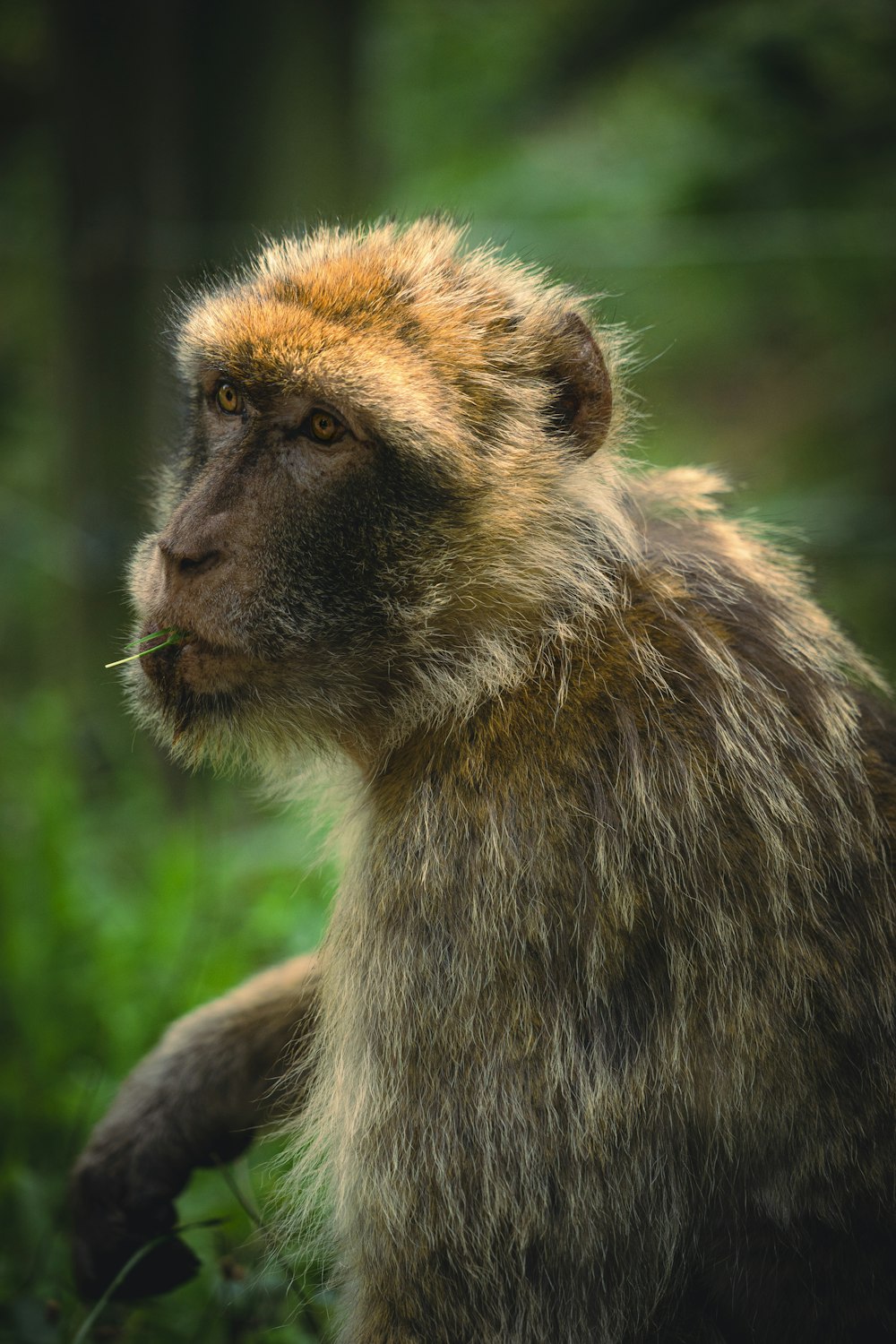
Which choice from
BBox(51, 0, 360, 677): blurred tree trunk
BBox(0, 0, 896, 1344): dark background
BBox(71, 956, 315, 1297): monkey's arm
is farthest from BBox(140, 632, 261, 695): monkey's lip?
BBox(51, 0, 360, 677): blurred tree trunk

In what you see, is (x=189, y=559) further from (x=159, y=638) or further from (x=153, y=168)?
(x=153, y=168)

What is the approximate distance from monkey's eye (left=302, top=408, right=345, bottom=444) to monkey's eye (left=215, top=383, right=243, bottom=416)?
8.7 inches

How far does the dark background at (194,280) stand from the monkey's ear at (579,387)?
0.52 m

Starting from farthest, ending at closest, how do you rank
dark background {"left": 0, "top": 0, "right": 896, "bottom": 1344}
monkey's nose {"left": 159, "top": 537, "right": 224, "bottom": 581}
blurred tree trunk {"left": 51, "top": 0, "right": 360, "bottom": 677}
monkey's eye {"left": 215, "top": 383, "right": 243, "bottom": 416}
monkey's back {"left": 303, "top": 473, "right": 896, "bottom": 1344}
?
1. blurred tree trunk {"left": 51, "top": 0, "right": 360, "bottom": 677}
2. dark background {"left": 0, "top": 0, "right": 896, "bottom": 1344}
3. monkey's eye {"left": 215, "top": 383, "right": 243, "bottom": 416}
4. monkey's nose {"left": 159, "top": 537, "right": 224, "bottom": 581}
5. monkey's back {"left": 303, "top": 473, "right": 896, "bottom": 1344}

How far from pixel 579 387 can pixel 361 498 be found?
599 mm

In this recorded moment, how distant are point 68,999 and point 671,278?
455 cm

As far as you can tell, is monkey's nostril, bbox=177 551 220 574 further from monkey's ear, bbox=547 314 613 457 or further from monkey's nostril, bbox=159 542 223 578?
monkey's ear, bbox=547 314 613 457

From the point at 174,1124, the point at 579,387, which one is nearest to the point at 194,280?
the point at 579,387

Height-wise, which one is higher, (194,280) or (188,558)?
(194,280)

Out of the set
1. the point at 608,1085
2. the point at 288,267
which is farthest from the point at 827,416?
the point at 608,1085

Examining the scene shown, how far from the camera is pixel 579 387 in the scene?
2.85 meters

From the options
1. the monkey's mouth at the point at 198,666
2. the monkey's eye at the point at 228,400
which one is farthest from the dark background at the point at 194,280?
the monkey's mouth at the point at 198,666

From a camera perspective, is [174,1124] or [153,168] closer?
[174,1124]

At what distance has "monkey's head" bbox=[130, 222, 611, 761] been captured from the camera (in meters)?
2.58
